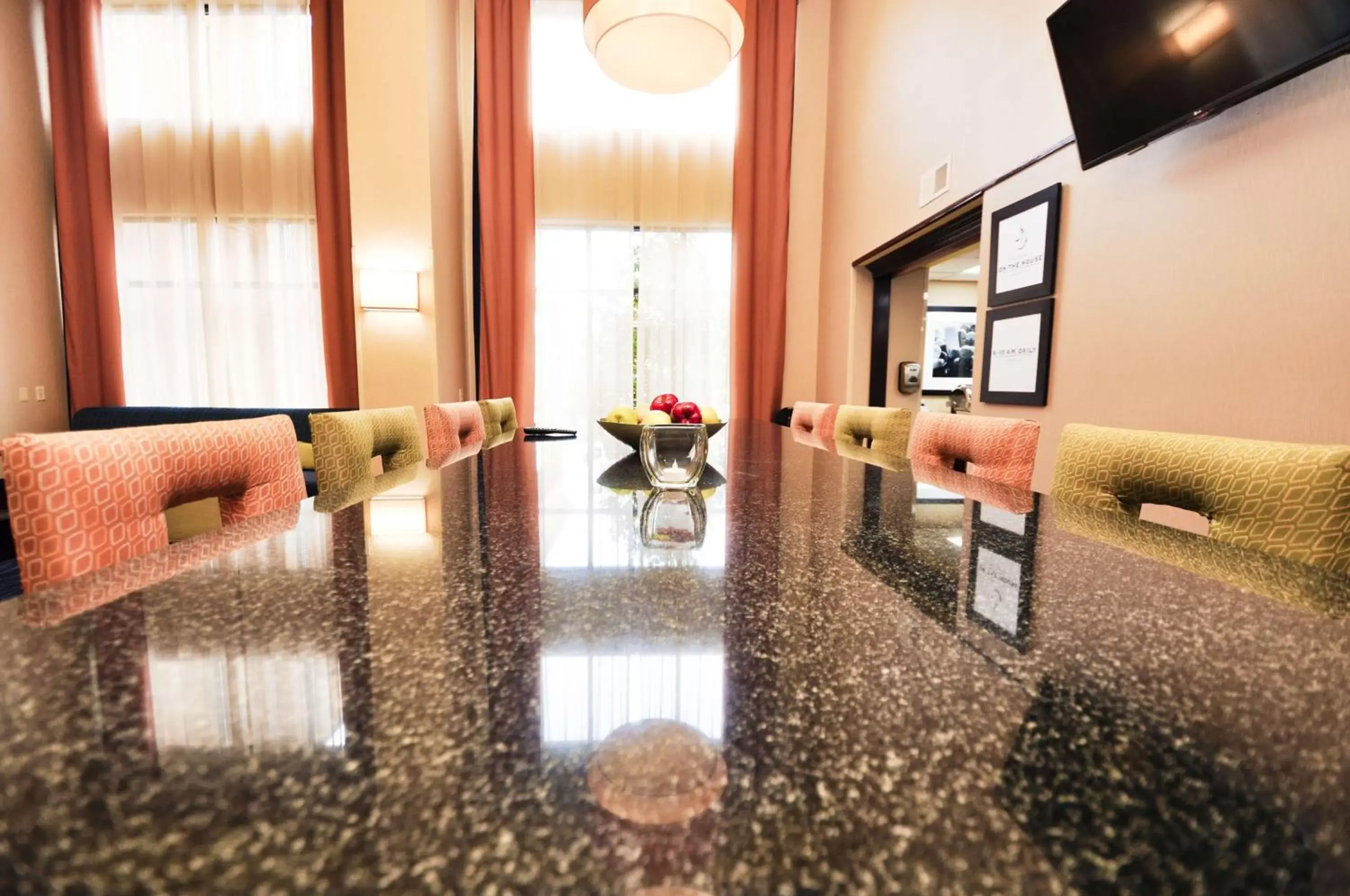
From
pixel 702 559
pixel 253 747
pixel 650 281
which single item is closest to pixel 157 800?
pixel 253 747

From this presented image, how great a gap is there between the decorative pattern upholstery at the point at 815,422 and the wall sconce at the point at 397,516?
1.04 meters

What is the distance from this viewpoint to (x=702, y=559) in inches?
15.0

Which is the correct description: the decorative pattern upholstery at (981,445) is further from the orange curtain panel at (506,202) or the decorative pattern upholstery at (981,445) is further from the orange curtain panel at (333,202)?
the orange curtain panel at (333,202)

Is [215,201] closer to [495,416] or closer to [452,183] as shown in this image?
[452,183]

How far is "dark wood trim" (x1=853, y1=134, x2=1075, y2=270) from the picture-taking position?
6.84 ft

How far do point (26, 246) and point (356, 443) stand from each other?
4.96m

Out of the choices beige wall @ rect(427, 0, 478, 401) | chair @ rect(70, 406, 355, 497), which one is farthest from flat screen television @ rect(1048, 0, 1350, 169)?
chair @ rect(70, 406, 355, 497)

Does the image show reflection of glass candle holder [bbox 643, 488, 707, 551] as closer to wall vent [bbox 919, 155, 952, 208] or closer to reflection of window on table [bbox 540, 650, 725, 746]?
reflection of window on table [bbox 540, 650, 725, 746]

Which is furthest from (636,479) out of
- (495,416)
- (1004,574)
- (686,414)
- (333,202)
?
(333,202)

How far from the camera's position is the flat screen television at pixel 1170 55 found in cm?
124

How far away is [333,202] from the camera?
3.88m

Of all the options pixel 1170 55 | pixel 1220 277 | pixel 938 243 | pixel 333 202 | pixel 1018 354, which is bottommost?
pixel 1018 354

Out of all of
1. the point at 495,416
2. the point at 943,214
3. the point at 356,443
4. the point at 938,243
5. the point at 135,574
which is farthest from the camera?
the point at 938,243

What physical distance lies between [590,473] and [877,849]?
0.69 metres
